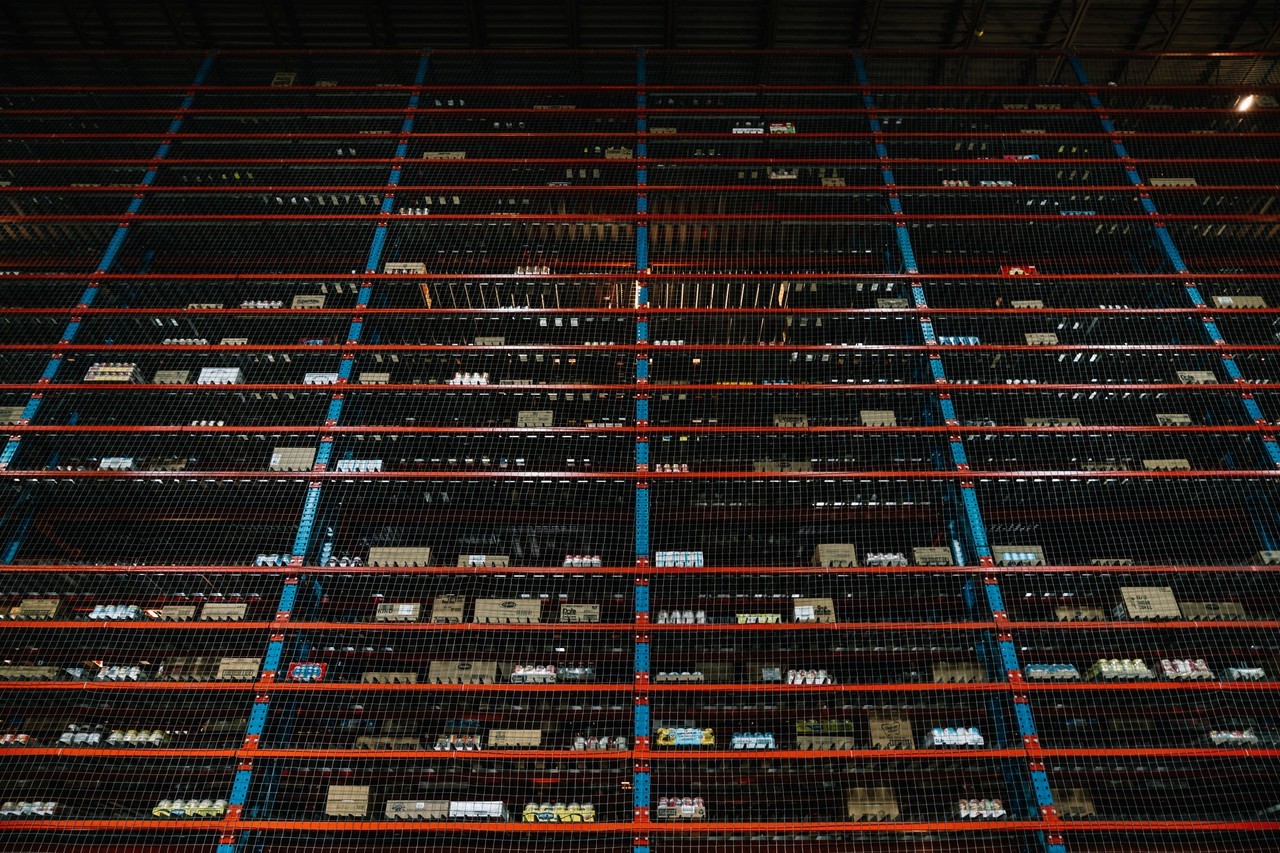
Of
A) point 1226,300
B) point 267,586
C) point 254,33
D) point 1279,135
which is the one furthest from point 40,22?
point 1279,135

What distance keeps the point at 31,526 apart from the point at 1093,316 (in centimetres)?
1333

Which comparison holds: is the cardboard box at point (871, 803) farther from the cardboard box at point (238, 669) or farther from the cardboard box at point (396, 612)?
the cardboard box at point (238, 669)

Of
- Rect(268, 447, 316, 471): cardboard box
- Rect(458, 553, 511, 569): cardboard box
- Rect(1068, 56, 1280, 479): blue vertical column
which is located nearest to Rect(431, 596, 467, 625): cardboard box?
Rect(458, 553, 511, 569): cardboard box

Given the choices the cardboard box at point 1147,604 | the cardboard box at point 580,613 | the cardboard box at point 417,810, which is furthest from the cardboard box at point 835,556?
the cardboard box at point 417,810

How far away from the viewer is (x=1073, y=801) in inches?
334

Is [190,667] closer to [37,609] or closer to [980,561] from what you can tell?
[37,609]

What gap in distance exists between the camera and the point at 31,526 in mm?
9789

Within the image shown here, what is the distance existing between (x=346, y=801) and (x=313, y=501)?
10.3 feet

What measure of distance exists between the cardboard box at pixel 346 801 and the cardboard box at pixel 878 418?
6.84 m

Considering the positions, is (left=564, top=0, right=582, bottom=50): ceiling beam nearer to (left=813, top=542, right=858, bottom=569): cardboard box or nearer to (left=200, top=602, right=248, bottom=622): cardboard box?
(left=813, top=542, right=858, bottom=569): cardboard box

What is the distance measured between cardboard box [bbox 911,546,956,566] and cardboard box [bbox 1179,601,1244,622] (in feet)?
8.80

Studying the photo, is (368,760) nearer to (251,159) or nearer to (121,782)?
(121,782)

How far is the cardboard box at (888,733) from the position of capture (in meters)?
8.65

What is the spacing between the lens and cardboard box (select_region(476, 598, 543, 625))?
8789 mm
